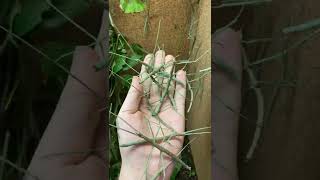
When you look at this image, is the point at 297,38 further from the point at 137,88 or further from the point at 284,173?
the point at 137,88

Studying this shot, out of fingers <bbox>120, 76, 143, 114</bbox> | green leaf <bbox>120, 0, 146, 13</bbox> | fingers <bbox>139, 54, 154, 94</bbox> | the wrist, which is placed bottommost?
the wrist

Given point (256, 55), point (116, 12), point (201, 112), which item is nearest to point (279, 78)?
point (256, 55)

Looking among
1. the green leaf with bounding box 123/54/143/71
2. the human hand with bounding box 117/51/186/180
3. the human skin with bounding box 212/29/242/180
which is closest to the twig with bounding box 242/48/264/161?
the human skin with bounding box 212/29/242/180

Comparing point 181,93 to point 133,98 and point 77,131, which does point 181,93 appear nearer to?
point 133,98

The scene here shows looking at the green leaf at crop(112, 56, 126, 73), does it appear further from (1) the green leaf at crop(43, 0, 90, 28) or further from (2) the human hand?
(1) the green leaf at crop(43, 0, 90, 28)

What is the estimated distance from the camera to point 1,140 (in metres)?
0.66

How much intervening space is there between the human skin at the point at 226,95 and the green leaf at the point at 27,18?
0.84 feet

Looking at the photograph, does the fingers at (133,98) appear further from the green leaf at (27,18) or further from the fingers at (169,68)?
the green leaf at (27,18)

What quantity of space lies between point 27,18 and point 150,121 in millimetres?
323

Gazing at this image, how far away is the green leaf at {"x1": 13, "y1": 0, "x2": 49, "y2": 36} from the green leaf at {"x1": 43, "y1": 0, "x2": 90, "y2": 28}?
1 cm

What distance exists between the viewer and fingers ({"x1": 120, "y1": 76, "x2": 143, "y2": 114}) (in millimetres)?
865

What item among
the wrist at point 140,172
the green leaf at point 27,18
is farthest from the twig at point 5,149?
the wrist at point 140,172

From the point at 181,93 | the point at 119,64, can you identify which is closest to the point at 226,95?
the point at 181,93

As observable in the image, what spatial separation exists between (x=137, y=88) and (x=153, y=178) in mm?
168
